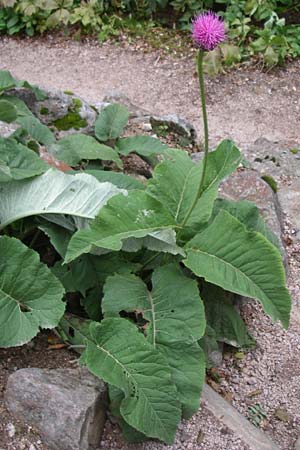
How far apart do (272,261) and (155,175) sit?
2.16 feet

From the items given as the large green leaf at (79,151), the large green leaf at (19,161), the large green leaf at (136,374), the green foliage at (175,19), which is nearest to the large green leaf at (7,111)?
the large green leaf at (79,151)

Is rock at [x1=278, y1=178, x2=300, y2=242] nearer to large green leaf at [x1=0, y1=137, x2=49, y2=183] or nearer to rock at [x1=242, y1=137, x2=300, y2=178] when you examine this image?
rock at [x1=242, y1=137, x2=300, y2=178]

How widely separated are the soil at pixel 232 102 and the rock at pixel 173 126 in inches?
30.6

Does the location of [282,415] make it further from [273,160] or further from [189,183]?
[273,160]

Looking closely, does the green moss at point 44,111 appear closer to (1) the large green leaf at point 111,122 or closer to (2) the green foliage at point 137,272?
(1) the large green leaf at point 111,122

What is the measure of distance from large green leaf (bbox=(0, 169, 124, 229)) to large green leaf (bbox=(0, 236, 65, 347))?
0.29 metres

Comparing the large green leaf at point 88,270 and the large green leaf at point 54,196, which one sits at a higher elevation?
the large green leaf at point 54,196

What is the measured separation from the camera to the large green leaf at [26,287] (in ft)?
8.05

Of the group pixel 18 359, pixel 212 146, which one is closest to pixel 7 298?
pixel 18 359

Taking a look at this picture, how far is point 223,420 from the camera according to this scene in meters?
2.60

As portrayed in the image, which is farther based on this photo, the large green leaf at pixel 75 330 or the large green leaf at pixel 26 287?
the large green leaf at pixel 75 330

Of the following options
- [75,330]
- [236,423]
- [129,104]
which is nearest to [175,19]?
[129,104]

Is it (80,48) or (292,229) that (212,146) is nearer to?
(292,229)

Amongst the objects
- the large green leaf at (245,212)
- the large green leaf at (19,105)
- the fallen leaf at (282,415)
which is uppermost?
the large green leaf at (245,212)
